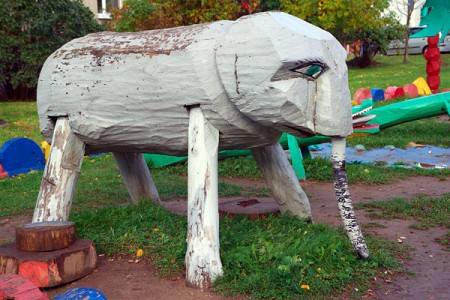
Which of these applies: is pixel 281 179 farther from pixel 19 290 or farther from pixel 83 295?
pixel 19 290

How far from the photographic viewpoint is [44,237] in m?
3.84

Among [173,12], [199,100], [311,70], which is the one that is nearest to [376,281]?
[311,70]

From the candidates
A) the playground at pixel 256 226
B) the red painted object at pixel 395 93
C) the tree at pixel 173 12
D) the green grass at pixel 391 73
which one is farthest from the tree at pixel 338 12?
the playground at pixel 256 226

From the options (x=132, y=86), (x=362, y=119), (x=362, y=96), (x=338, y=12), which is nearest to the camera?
(x=132, y=86)

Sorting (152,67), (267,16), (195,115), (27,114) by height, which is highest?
(267,16)

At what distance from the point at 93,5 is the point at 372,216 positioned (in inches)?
702

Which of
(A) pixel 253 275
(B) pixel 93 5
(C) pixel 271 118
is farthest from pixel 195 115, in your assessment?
(B) pixel 93 5

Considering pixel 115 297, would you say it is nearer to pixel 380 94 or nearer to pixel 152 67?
pixel 152 67

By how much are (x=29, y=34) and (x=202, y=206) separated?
40.2 ft

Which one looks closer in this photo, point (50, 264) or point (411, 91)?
point (50, 264)

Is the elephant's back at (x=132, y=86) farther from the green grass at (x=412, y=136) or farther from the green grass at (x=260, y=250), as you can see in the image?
the green grass at (x=412, y=136)

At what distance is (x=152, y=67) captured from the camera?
405 cm

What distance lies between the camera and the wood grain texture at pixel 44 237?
384 cm

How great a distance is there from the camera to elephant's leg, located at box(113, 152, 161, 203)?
5239 millimetres
